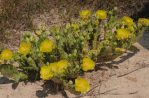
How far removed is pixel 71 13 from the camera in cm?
405

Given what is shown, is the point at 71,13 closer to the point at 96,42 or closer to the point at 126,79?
the point at 96,42

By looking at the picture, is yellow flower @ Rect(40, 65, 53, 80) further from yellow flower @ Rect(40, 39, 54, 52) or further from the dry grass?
the dry grass

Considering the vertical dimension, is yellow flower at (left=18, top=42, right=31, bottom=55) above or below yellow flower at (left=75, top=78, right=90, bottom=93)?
above

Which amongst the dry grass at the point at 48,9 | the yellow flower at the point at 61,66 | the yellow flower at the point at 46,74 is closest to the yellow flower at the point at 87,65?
the yellow flower at the point at 61,66

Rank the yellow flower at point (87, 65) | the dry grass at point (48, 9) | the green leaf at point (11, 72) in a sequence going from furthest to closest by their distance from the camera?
the dry grass at point (48, 9), the green leaf at point (11, 72), the yellow flower at point (87, 65)

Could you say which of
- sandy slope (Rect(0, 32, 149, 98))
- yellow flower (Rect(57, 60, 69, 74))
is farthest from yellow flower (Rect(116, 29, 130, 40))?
yellow flower (Rect(57, 60, 69, 74))

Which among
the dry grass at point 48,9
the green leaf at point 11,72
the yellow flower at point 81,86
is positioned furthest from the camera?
the dry grass at point 48,9

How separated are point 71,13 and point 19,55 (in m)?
1.18

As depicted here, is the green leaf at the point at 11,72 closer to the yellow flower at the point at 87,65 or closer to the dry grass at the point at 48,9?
the yellow flower at the point at 87,65

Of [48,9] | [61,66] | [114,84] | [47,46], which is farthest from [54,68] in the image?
[48,9]

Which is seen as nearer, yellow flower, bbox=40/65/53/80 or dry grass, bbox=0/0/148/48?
yellow flower, bbox=40/65/53/80

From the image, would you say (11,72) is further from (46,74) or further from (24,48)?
(46,74)

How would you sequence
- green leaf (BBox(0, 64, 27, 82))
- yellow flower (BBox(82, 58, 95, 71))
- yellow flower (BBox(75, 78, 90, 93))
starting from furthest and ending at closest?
green leaf (BBox(0, 64, 27, 82)) → yellow flower (BBox(82, 58, 95, 71)) → yellow flower (BBox(75, 78, 90, 93))

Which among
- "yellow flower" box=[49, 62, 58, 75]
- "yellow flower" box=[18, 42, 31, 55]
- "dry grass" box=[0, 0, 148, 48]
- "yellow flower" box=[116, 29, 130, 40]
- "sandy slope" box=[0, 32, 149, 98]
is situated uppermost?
"dry grass" box=[0, 0, 148, 48]
